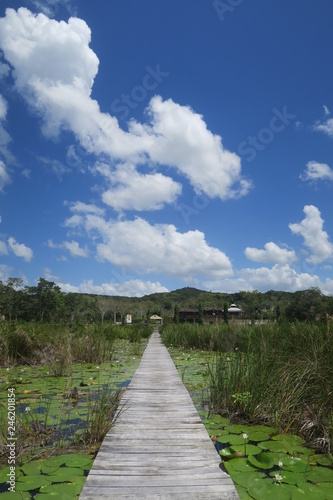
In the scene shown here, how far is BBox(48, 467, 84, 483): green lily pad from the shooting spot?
7.77 feet

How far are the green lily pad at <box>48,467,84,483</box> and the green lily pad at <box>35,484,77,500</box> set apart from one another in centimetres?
8

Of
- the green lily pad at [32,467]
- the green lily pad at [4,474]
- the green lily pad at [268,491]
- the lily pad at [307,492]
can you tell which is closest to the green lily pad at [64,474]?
the green lily pad at [32,467]

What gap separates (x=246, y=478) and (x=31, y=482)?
61.1 inches

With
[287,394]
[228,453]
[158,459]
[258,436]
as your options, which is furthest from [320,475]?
[158,459]

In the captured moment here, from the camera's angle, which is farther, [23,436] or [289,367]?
[289,367]

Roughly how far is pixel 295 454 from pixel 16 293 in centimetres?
4616

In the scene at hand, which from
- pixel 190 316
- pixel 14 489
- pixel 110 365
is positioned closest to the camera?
pixel 14 489

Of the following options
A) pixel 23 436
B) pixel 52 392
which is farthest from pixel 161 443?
pixel 52 392

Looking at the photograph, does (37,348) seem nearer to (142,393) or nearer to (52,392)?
(52,392)

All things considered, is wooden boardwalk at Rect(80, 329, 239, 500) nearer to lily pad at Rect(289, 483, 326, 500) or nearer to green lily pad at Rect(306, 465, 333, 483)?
lily pad at Rect(289, 483, 326, 500)

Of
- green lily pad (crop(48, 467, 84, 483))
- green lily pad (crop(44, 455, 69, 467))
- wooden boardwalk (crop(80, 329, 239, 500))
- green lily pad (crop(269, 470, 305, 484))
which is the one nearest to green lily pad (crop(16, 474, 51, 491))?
green lily pad (crop(48, 467, 84, 483))

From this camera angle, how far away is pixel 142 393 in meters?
4.98

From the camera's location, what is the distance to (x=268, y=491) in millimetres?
2193

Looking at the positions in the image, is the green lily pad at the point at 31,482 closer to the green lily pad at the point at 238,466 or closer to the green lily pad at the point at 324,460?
the green lily pad at the point at 238,466
